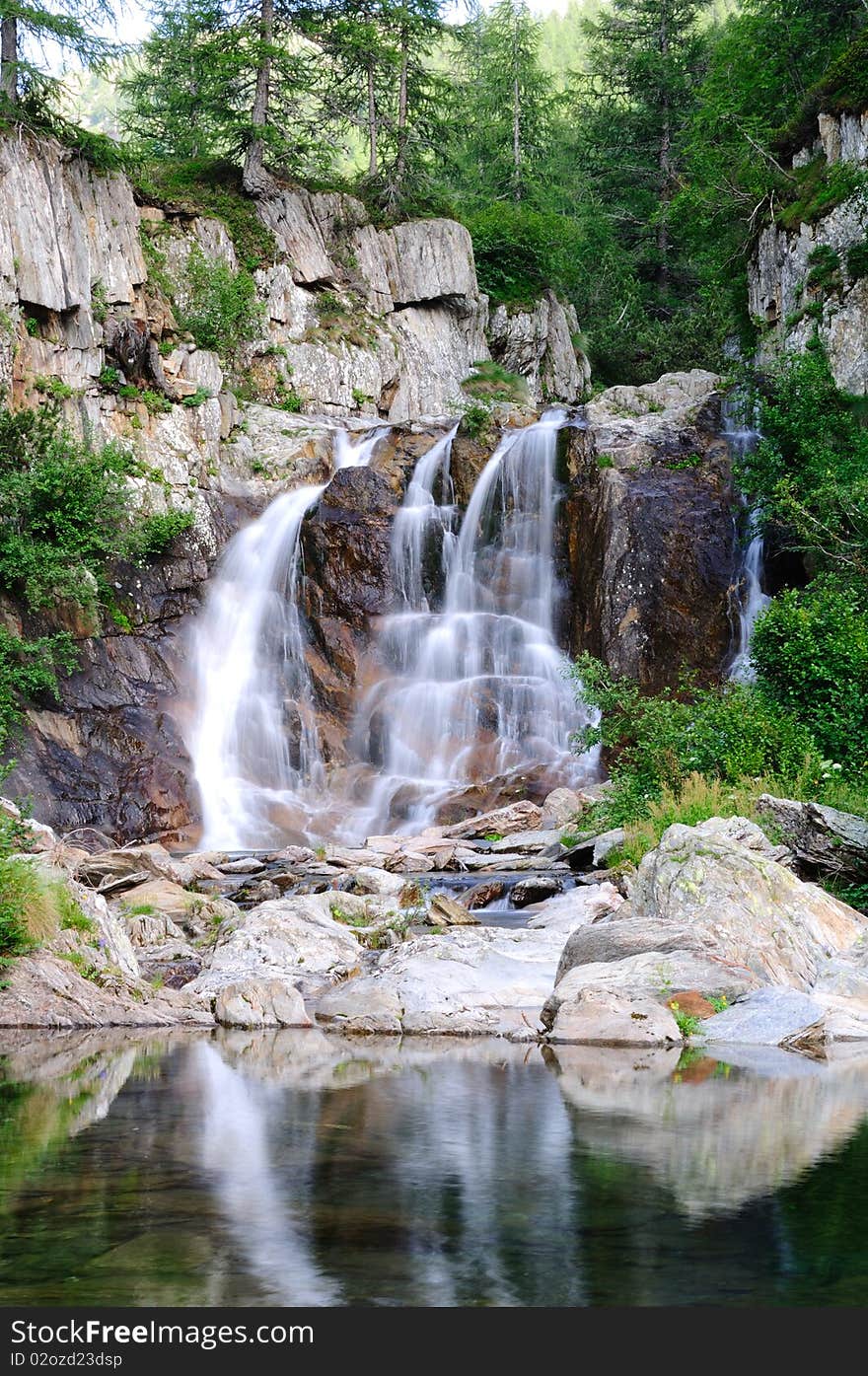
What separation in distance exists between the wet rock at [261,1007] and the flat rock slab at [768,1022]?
122 inches

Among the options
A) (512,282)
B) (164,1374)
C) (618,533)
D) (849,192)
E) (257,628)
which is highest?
(512,282)

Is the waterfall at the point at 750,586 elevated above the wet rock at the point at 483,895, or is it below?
above

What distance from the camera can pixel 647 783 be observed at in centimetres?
1617

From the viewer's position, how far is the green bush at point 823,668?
51.6ft

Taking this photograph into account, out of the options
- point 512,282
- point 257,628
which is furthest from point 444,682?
point 512,282

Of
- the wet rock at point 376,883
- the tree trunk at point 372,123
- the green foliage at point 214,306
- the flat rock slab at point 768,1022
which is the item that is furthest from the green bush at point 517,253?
the flat rock slab at point 768,1022

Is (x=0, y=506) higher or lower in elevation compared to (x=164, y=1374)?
higher

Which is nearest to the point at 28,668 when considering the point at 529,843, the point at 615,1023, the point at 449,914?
the point at 529,843

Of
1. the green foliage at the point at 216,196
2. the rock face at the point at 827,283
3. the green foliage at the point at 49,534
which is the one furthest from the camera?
the green foliage at the point at 216,196

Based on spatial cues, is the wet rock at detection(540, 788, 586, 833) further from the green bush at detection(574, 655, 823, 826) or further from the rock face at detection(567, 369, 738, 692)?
the rock face at detection(567, 369, 738, 692)

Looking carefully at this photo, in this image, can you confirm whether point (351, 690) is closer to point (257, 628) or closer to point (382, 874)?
point (257, 628)

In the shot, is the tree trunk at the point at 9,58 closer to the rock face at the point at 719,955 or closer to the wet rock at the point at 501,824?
the wet rock at the point at 501,824

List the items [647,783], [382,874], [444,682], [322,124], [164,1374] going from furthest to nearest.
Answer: [322,124] → [444,682] → [647,783] → [382,874] → [164,1374]

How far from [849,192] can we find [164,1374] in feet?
89.2
